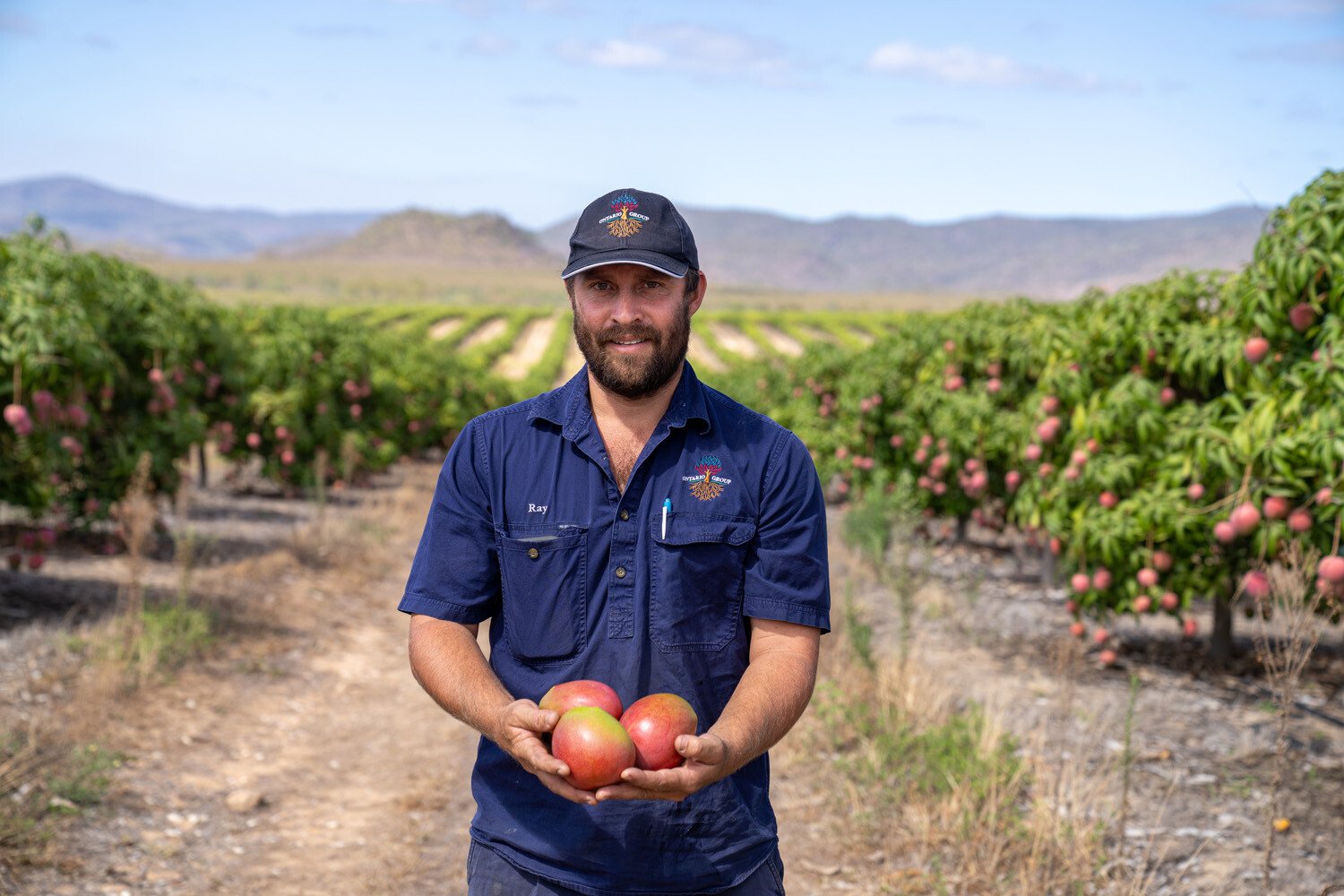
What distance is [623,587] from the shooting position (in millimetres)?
2494

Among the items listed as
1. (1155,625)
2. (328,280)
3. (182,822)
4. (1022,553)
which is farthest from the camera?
(328,280)

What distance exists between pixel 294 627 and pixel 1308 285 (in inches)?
278

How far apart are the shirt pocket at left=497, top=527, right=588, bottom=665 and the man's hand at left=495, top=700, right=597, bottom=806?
0.25 meters

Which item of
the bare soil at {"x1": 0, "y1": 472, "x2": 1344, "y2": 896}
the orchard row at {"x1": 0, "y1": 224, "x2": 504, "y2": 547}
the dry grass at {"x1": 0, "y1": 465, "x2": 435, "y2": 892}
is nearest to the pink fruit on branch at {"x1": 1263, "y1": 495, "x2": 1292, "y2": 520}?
the bare soil at {"x1": 0, "y1": 472, "x2": 1344, "y2": 896}

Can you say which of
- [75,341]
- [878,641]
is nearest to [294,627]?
[75,341]

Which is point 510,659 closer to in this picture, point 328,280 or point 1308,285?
point 1308,285

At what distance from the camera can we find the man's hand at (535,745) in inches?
84.3

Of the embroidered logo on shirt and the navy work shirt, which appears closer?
the navy work shirt

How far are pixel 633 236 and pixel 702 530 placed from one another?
0.62 m

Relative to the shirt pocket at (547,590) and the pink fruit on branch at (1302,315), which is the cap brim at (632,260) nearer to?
the shirt pocket at (547,590)

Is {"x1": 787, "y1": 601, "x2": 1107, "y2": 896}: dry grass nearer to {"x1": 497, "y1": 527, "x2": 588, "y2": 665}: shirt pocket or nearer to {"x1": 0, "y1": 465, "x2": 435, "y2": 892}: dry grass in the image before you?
{"x1": 497, "y1": 527, "x2": 588, "y2": 665}: shirt pocket

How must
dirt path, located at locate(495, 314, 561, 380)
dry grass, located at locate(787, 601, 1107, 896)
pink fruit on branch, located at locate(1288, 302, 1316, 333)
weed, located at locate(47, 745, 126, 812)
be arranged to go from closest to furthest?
dry grass, located at locate(787, 601, 1107, 896) < weed, located at locate(47, 745, 126, 812) < pink fruit on branch, located at locate(1288, 302, 1316, 333) < dirt path, located at locate(495, 314, 561, 380)

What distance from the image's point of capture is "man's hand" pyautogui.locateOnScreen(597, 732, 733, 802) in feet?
6.94

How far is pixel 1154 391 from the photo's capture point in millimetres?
7402
